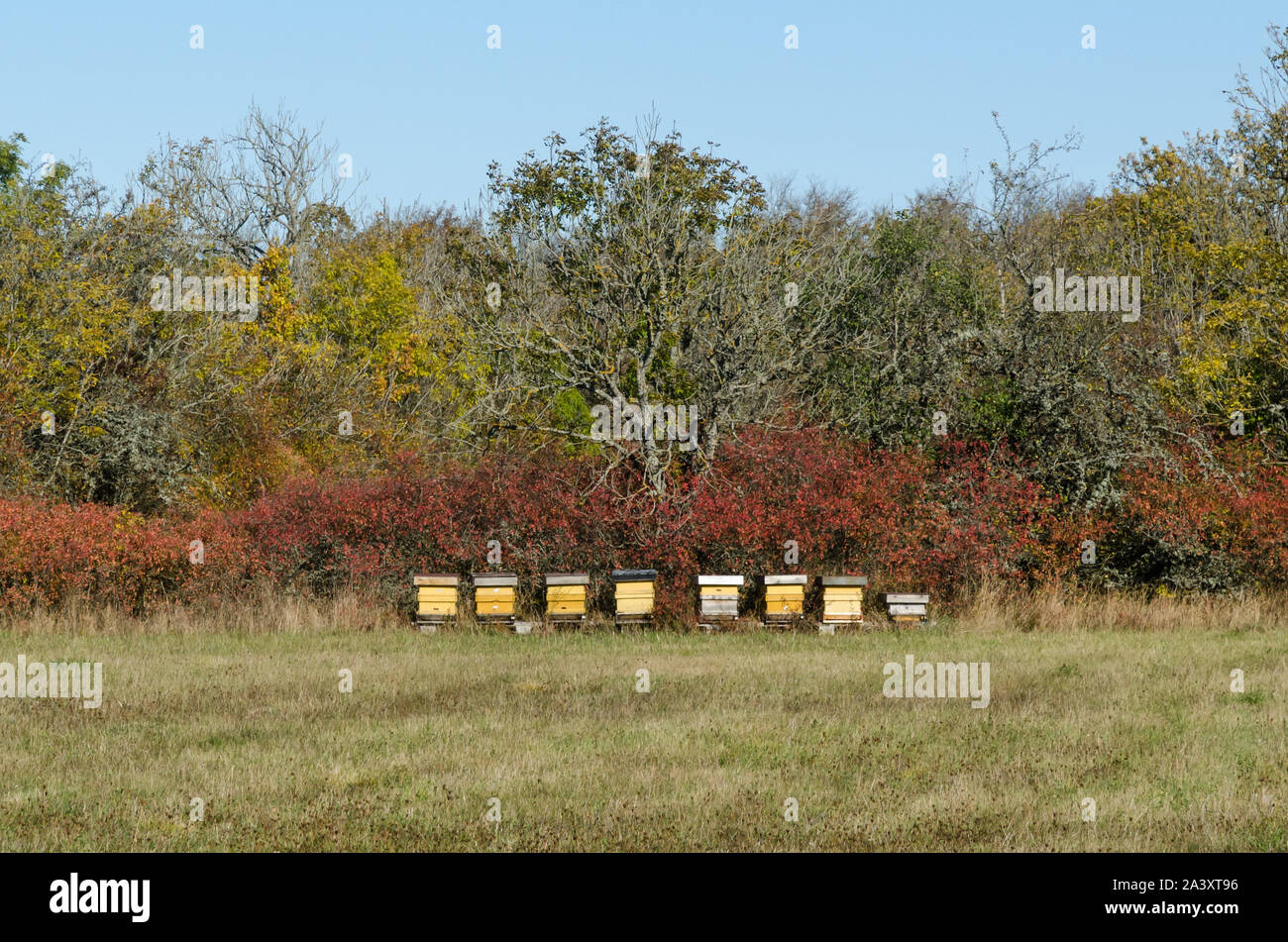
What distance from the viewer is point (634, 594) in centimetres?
1889

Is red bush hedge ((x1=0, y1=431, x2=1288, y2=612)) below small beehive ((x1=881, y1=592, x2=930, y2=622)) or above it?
above

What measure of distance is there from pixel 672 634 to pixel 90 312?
1559 cm

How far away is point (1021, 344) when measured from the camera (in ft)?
76.1

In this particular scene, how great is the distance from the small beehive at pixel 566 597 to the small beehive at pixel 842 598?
12.3ft

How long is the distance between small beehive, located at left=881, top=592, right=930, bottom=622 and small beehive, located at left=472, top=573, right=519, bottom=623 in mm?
5943

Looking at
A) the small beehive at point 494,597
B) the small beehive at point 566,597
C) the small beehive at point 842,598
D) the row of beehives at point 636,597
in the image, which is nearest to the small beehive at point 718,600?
the row of beehives at point 636,597

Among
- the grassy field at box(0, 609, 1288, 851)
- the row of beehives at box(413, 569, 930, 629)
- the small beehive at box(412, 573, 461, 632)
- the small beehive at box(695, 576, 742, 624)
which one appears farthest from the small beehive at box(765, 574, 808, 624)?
the small beehive at box(412, 573, 461, 632)

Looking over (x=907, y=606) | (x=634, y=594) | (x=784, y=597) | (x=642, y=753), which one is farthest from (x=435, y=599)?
(x=642, y=753)

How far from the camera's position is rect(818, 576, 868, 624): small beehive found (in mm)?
18734

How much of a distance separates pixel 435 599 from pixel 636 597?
314cm

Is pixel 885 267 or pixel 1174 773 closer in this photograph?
pixel 1174 773

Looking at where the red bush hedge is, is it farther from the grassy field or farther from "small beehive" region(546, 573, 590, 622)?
the grassy field
